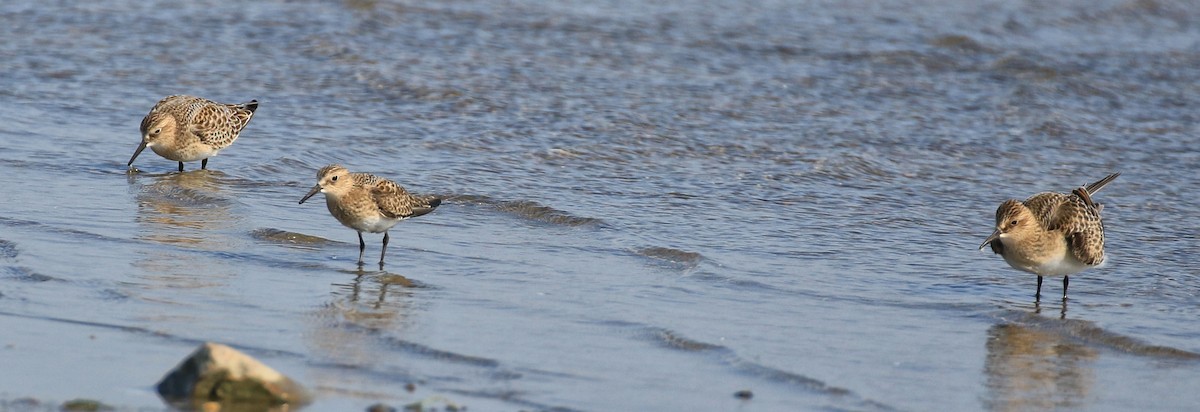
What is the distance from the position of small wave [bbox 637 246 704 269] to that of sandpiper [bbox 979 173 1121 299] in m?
1.58

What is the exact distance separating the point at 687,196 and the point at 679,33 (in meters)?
7.28

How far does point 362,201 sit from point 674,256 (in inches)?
69.4

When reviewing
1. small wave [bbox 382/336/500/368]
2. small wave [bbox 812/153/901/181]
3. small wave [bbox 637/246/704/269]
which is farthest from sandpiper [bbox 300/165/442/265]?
small wave [bbox 812/153/901/181]

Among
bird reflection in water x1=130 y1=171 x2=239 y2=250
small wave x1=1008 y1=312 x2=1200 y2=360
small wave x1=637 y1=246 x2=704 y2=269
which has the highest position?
small wave x1=1008 y1=312 x2=1200 y2=360

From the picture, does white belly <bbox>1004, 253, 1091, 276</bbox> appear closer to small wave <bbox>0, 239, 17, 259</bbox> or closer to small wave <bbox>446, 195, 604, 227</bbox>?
small wave <bbox>446, 195, 604, 227</bbox>

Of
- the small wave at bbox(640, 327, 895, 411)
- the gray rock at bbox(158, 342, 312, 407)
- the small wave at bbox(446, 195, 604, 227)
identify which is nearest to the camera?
the gray rock at bbox(158, 342, 312, 407)

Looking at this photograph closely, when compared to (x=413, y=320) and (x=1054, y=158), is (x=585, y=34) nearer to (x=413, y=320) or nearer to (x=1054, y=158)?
(x=1054, y=158)

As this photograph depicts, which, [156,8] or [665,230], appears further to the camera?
[156,8]

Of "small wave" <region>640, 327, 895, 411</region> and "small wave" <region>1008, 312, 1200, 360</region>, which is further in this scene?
"small wave" <region>1008, 312, 1200, 360</region>

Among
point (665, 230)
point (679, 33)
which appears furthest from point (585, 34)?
point (665, 230)

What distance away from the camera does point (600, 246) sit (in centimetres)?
857

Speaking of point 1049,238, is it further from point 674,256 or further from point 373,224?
point 373,224

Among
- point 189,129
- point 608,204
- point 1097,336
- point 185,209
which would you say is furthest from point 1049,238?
point 189,129

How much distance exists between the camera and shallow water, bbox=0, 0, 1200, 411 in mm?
6055
